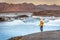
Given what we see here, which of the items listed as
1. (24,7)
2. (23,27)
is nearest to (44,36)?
(23,27)

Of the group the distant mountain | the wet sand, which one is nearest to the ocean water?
the wet sand

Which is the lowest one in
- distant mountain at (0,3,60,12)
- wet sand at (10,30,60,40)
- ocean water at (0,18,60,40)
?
wet sand at (10,30,60,40)

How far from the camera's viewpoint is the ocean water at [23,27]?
3707mm

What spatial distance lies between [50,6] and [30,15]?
473 millimetres

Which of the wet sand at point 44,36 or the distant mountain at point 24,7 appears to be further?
the distant mountain at point 24,7

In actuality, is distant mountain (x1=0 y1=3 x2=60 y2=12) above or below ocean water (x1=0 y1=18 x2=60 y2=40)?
above

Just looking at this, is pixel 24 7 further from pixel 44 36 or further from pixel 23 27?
pixel 44 36

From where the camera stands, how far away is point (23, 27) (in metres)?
3.77

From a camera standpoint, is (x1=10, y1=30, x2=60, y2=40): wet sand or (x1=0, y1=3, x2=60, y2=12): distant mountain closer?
(x1=10, y1=30, x2=60, y2=40): wet sand

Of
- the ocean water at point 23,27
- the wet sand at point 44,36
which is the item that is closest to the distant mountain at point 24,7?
the ocean water at point 23,27

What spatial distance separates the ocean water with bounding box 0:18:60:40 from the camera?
3.71 metres

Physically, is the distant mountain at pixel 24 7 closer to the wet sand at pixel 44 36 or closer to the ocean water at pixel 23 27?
Answer: the ocean water at pixel 23 27

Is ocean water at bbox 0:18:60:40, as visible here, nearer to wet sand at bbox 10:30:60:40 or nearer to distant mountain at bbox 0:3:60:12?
wet sand at bbox 10:30:60:40

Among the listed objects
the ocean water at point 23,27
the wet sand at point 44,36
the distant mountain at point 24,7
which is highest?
the distant mountain at point 24,7
